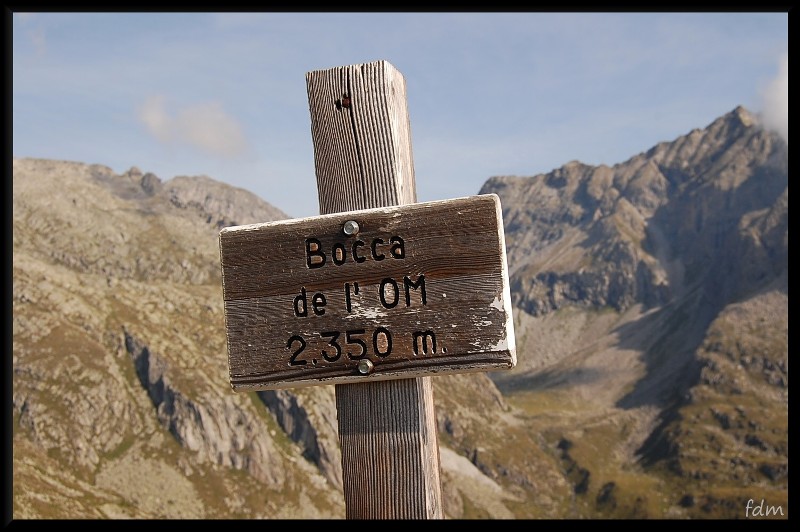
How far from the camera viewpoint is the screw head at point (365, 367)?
6.07 metres

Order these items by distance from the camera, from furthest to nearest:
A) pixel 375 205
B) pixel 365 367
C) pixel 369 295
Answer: pixel 375 205, pixel 369 295, pixel 365 367

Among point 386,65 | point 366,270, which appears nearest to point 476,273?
point 366,270

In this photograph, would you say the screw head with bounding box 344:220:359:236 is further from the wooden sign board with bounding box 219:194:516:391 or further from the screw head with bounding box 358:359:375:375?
the screw head with bounding box 358:359:375:375

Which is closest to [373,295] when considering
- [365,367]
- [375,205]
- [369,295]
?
[369,295]

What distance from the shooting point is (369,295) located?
617 cm

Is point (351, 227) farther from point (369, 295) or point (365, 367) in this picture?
point (365, 367)

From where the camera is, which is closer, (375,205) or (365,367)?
(365,367)

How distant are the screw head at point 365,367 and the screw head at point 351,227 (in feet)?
3.06

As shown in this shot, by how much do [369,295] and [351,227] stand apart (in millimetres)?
514

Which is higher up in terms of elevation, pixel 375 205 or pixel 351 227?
pixel 375 205

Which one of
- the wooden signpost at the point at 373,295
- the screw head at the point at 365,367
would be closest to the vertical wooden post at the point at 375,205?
the wooden signpost at the point at 373,295

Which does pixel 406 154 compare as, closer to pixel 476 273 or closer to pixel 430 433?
pixel 476 273

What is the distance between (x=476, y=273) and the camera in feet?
19.7

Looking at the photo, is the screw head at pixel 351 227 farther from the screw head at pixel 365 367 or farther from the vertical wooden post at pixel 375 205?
the screw head at pixel 365 367
